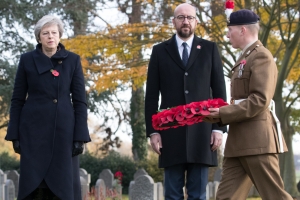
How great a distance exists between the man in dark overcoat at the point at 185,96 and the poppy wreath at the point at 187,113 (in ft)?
2.36

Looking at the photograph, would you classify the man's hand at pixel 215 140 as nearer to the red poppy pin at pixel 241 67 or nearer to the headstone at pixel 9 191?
the red poppy pin at pixel 241 67

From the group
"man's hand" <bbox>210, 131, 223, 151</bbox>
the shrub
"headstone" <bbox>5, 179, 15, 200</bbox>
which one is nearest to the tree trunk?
the shrub

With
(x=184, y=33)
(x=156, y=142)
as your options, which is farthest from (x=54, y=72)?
(x=184, y=33)

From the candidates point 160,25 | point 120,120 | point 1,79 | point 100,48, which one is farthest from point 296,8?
point 120,120

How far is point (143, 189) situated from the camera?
11203 mm

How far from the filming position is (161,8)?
16.1 metres

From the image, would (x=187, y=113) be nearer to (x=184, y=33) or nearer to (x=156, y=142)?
(x=156, y=142)

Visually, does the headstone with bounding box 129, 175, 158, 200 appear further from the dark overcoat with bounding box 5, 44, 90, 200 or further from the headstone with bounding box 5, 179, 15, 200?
the dark overcoat with bounding box 5, 44, 90, 200

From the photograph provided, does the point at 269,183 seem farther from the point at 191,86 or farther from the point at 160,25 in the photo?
the point at 160,25

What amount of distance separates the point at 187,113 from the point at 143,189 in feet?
20.0

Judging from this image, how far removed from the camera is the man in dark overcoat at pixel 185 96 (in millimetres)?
6055

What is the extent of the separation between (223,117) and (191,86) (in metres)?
0.93

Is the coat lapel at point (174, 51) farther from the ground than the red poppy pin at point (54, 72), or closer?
farther from the ground

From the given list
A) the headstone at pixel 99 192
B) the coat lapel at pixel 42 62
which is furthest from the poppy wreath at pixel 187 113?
the headstone at pixel 99 192
